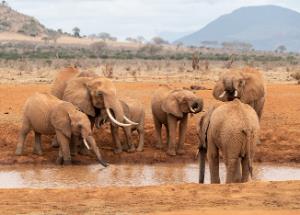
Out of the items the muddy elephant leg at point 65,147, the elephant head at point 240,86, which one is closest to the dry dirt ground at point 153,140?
the muddy elephant leg at point 65,147

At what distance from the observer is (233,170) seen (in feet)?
37.8

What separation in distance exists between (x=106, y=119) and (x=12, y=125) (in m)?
3.22

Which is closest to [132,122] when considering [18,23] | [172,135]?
[172,135]

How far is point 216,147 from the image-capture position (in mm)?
11812

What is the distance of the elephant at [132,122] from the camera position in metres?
17.1

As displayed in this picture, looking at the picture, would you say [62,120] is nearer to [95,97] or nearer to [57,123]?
[57,123]

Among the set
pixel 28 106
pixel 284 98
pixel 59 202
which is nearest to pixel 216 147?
pixel 59 202

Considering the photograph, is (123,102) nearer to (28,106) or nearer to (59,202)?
(28,106)

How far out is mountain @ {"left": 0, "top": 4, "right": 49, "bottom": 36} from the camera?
12588 centimetres

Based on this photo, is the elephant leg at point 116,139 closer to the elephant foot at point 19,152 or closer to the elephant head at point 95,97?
the elephant head at point 95,97

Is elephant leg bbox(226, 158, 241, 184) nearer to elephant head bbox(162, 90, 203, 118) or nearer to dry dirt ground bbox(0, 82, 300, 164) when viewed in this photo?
elephant head bbox(162, 90, 203, 118)

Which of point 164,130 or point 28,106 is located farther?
point 164,130

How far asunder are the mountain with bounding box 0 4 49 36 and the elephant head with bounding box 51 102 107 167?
109384 millimetres

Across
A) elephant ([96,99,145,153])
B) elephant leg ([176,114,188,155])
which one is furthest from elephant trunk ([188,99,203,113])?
elephant ([96,99,145,153])
